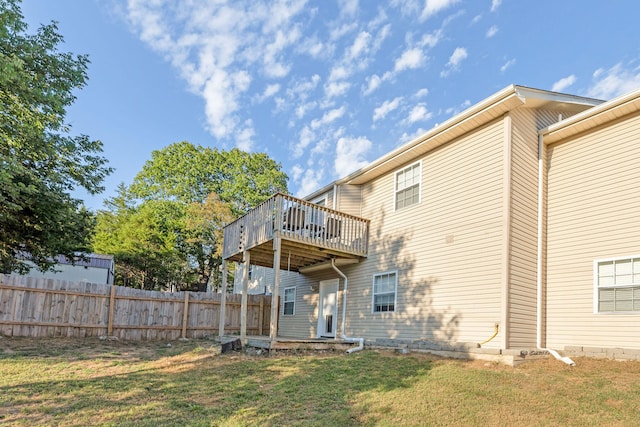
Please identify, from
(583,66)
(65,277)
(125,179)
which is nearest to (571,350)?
(583,66)

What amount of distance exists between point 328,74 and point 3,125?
1468 cm

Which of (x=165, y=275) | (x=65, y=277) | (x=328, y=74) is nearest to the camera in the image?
(x=328, y=74)

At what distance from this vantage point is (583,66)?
43.1 ft

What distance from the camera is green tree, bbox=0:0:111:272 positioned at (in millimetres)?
8766

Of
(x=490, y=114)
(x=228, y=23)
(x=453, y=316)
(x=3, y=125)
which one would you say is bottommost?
(x=453, y=316)

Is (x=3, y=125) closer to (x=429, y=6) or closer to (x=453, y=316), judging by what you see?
(x=453, y=316)

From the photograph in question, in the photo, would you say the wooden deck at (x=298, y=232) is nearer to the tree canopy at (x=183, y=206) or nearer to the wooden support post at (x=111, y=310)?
the wooden support post at (x=111, y=310)

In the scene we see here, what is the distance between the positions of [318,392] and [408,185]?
6394mm

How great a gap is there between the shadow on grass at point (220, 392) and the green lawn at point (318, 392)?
2 cm

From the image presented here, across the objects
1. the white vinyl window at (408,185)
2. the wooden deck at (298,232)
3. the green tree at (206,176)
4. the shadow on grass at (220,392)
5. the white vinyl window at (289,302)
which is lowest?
the shadow on grass at (220,392)

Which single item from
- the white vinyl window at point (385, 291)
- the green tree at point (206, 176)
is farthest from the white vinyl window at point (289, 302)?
the green tree at point (206, 176)

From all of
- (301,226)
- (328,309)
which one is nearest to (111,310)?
(328,309)

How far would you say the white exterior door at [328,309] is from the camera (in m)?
12.6

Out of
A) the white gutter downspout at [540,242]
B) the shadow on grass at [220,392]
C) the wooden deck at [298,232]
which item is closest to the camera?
the shadow on grass at [220,392]
